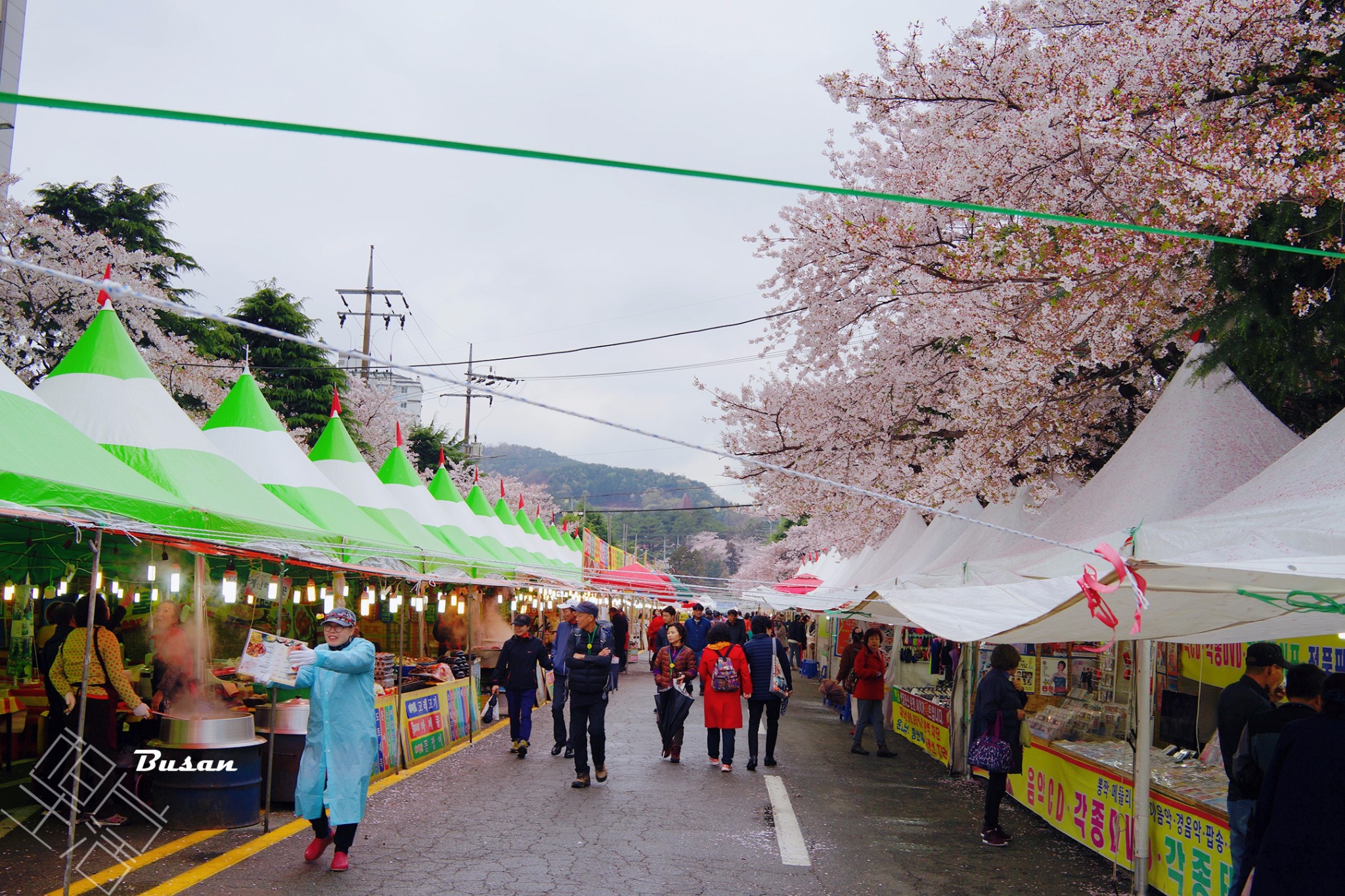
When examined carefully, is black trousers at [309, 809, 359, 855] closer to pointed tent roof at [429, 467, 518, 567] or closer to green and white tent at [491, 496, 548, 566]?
pointed tent roof at [429, 467, 518, 567]

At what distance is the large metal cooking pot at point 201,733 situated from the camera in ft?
24.5

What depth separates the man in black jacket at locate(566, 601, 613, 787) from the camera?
31.9 feet

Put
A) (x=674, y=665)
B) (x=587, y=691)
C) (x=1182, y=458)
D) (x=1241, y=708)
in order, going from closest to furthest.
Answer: (x=1241, y=708)
(x=1182, y=458)
(x=587, y=691)
(x=674, y=665)

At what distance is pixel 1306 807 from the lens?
410 centimetres

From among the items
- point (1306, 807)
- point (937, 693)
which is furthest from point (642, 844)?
point (937, 693)

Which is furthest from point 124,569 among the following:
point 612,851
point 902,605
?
point 902,605

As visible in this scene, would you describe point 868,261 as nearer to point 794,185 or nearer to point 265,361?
point 794,185

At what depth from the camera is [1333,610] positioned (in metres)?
4.67

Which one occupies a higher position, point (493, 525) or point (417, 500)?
point (417, 500)

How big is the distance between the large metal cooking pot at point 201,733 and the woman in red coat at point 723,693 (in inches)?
217

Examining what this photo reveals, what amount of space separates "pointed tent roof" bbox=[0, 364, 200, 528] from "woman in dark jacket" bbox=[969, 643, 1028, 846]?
6738 millimetres

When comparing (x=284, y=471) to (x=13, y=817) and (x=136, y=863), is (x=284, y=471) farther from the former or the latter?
(x=136, y=863)

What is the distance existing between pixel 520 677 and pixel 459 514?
6997 millimetres

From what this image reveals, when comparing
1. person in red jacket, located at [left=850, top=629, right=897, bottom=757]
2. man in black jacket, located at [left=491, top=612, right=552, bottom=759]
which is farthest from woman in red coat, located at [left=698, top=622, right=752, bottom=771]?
person in red jacket, located at [left=850, top=629, right=897, bottom=757]
